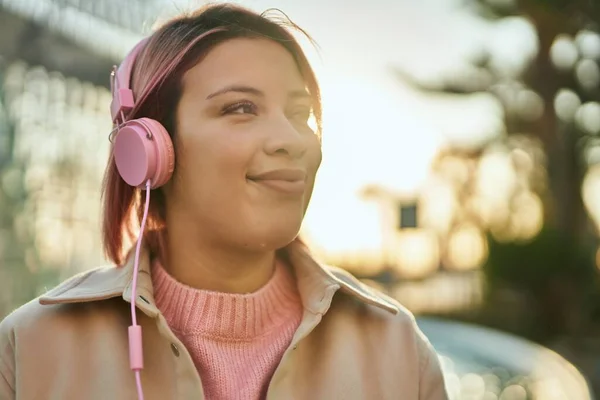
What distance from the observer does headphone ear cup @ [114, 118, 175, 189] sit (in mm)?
1599

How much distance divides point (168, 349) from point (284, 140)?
1.60 ft

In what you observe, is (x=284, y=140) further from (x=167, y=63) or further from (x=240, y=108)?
(x=167, y=63)

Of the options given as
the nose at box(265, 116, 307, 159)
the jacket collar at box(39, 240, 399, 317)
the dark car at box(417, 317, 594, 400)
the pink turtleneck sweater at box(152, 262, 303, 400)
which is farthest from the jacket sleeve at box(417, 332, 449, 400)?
the dark car at box(417, 317, 594, 400)

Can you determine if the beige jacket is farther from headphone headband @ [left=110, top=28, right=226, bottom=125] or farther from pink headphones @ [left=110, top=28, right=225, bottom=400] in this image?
headphone headband @ [left=110, top=28, right=226, bottom=125]

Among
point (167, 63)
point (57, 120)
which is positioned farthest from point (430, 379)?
point (57, 120)

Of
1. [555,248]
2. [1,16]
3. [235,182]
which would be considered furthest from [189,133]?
[555,248]

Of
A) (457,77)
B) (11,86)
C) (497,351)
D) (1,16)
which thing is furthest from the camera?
(457,77)

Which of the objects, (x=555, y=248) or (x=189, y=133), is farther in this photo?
(x=555, y=248)

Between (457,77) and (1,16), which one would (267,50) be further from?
(457,77)

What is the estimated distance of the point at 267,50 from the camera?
1681mm

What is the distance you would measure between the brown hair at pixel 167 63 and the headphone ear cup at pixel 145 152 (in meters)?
0.07

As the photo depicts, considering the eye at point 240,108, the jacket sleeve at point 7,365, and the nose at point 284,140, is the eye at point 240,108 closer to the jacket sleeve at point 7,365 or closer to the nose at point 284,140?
the nose at point 284,140

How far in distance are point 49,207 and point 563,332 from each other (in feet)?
37.3

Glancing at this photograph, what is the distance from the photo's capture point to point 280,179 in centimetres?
157
